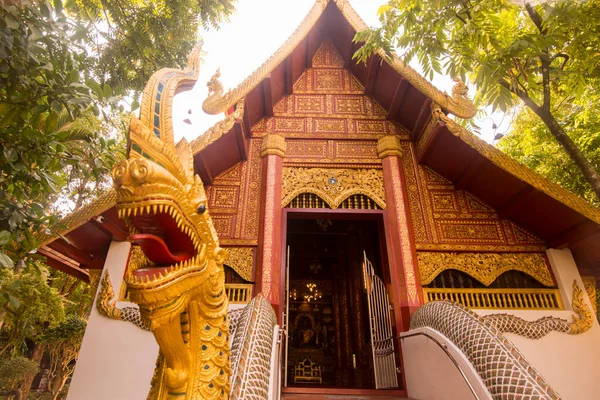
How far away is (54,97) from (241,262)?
2489mm

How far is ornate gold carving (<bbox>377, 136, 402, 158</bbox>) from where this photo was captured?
4.69 m

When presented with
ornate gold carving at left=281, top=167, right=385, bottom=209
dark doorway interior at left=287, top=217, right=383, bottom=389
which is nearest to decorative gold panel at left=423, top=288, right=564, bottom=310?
ornate gold carving at left=281, top=167, right=385, bottom=209

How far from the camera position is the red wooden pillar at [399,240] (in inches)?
150

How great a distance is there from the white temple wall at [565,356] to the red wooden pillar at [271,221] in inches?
89.9

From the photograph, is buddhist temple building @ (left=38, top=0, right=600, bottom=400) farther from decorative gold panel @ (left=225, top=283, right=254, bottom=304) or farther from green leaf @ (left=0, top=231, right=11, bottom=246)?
green leaf @ (left=0, top=231, right=11, bottom=246)

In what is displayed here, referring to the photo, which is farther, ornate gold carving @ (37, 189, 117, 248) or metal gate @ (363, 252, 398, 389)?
metal gate @ (363, 252, 398, 389)

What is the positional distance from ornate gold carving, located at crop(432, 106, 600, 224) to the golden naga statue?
3.32 meters

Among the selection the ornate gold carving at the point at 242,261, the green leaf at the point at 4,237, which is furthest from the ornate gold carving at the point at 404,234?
the green leaf at the point at 4,237

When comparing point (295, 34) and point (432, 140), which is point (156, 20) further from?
point (432, 140)

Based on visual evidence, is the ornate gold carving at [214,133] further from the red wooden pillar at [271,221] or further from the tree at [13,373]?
the tree at [13,373]

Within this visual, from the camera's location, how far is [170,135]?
1349mm

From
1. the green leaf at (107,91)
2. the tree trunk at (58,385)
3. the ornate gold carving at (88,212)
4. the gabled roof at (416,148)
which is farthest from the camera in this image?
the tree trunk at (58,385)

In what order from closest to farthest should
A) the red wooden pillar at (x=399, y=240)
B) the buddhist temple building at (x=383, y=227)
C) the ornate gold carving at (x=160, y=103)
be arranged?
the ornate gold carving at (x=160, y=103), the buddhist temple building at (x=383, y=227), the red wooden pillar at (x=399, y=240)

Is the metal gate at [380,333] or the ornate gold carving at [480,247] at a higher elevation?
the ornate gold carving at [480,247]
